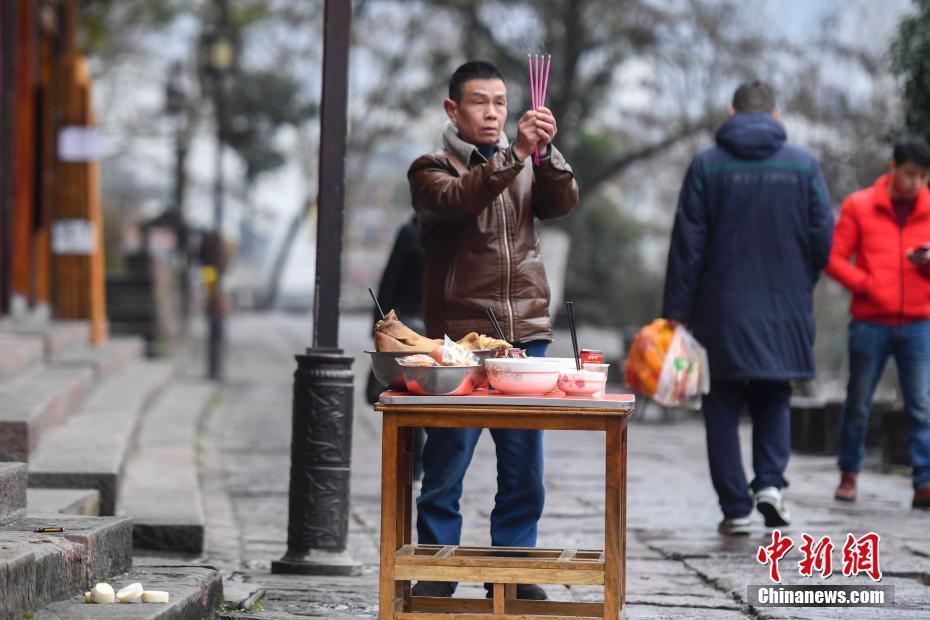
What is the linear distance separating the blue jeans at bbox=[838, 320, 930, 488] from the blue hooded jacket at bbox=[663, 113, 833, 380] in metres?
1.14

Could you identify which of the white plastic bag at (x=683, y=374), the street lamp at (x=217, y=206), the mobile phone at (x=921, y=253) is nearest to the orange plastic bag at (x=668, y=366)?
the white plastic bag at (x=683, y=374)

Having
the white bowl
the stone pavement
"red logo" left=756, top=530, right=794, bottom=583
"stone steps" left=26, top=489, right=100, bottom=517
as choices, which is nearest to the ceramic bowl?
the white bowl

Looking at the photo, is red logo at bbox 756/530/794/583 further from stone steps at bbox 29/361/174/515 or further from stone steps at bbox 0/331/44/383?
stone steps at bbox 0/331/44/383

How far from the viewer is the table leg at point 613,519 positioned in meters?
4.30

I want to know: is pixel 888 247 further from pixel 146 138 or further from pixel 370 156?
pixel 370 156

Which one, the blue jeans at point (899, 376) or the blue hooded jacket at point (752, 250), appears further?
the blue jeans at point (899, 376)

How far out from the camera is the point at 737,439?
7.29 meters

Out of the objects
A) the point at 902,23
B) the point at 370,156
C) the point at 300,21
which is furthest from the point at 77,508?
the point at 370,156

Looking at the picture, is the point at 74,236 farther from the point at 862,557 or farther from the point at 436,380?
the point at 436,380

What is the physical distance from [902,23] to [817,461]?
11.2 ft

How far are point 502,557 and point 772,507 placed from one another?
110 inches

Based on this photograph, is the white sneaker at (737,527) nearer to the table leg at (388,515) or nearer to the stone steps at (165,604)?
the stone steps at (165,604)

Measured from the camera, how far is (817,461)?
1117 cm

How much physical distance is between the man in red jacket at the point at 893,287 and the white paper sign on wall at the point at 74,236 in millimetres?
9394
